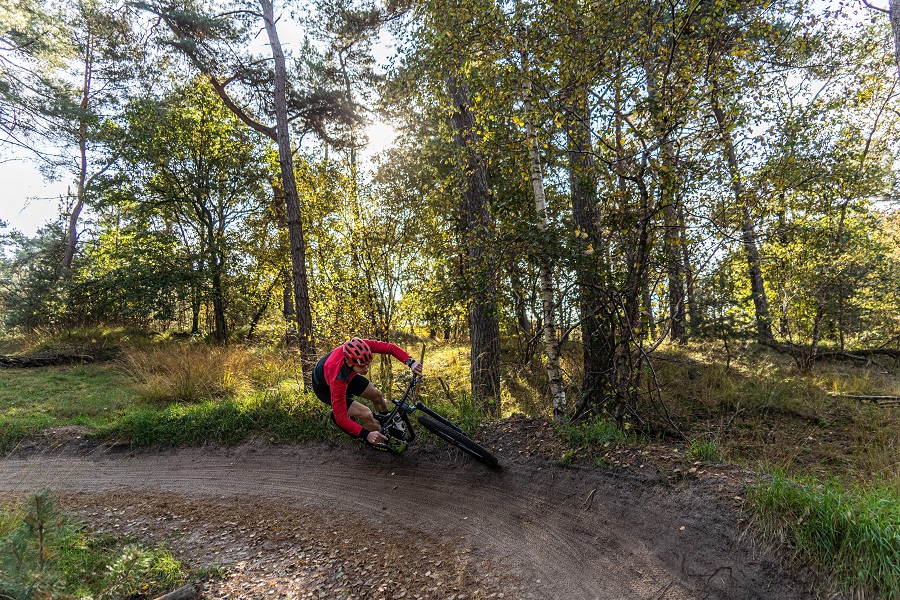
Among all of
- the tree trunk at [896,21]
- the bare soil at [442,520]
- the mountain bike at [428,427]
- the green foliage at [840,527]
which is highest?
the tree trunk at [896,21]

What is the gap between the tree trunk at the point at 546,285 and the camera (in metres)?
4.75

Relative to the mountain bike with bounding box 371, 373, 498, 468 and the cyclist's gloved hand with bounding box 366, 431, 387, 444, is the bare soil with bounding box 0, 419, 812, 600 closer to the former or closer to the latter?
the mountain bike with bounding box 371, 373, 498, 468

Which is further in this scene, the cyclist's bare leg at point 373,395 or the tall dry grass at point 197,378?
the tall dry grass at point 197,378

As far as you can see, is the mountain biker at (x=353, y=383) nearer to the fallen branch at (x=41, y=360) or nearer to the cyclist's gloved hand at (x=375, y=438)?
the cyclist's gloved hand at (x=375, y=438)

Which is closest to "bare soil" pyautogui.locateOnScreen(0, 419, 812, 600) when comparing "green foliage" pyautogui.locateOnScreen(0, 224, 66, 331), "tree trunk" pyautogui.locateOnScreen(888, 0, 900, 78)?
"tree trunk" pyautogui.locateOnScreen(888, 0, 900, 78)

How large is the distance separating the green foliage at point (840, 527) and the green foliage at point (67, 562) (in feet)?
16.8

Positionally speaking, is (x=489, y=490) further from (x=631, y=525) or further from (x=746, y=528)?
(x=746, y=528)

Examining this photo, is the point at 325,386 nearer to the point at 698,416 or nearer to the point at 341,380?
the point at 341,380

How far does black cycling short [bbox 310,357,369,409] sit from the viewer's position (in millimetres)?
5172

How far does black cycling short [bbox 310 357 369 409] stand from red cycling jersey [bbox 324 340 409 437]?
0.20 meters

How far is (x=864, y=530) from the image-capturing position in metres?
2.66

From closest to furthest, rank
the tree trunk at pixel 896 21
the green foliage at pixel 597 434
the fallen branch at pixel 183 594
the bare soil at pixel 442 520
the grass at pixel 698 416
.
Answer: the grass at pixel 698 416, the fallen branch at pixel 183 594, the bare soil at pixel 442 520, the green foliage at pixel 597 434, the tree trunk at pixel 896 21

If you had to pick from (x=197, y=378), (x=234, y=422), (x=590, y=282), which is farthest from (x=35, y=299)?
(x=590, y=282)

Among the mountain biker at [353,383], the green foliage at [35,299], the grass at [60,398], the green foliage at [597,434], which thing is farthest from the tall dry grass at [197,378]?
the green foliage at [35,299]
